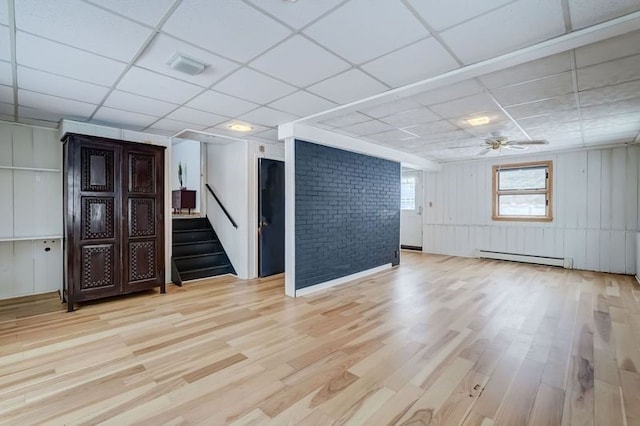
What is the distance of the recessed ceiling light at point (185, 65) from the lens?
8.26 ft

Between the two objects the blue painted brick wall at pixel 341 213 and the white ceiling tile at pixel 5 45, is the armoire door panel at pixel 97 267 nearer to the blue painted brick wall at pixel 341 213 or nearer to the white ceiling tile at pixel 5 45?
the white ceiling tile at pixel 5 45

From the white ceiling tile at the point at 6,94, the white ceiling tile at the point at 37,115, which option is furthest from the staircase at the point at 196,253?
the white ceiling tile at the point at 6,94

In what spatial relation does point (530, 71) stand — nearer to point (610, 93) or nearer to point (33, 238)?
point (610, 93)

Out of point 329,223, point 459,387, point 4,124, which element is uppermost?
point 4,124

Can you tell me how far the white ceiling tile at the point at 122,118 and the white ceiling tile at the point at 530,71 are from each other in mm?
4232

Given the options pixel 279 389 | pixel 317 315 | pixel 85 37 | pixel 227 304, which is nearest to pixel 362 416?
pixel 279 389

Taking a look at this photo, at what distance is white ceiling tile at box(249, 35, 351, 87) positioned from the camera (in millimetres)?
2383

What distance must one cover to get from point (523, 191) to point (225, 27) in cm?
763

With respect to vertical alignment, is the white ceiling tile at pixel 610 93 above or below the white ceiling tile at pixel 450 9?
below

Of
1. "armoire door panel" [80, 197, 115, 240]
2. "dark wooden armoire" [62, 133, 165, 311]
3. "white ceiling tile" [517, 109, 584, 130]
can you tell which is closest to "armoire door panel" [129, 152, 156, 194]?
"dark wooden armoire" [62, 133, 165, 311]

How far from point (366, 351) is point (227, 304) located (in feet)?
7.22

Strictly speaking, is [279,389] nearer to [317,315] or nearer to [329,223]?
[317,315]

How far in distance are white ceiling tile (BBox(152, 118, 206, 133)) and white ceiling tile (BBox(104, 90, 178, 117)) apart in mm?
379

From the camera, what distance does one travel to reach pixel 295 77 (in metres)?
2.94
